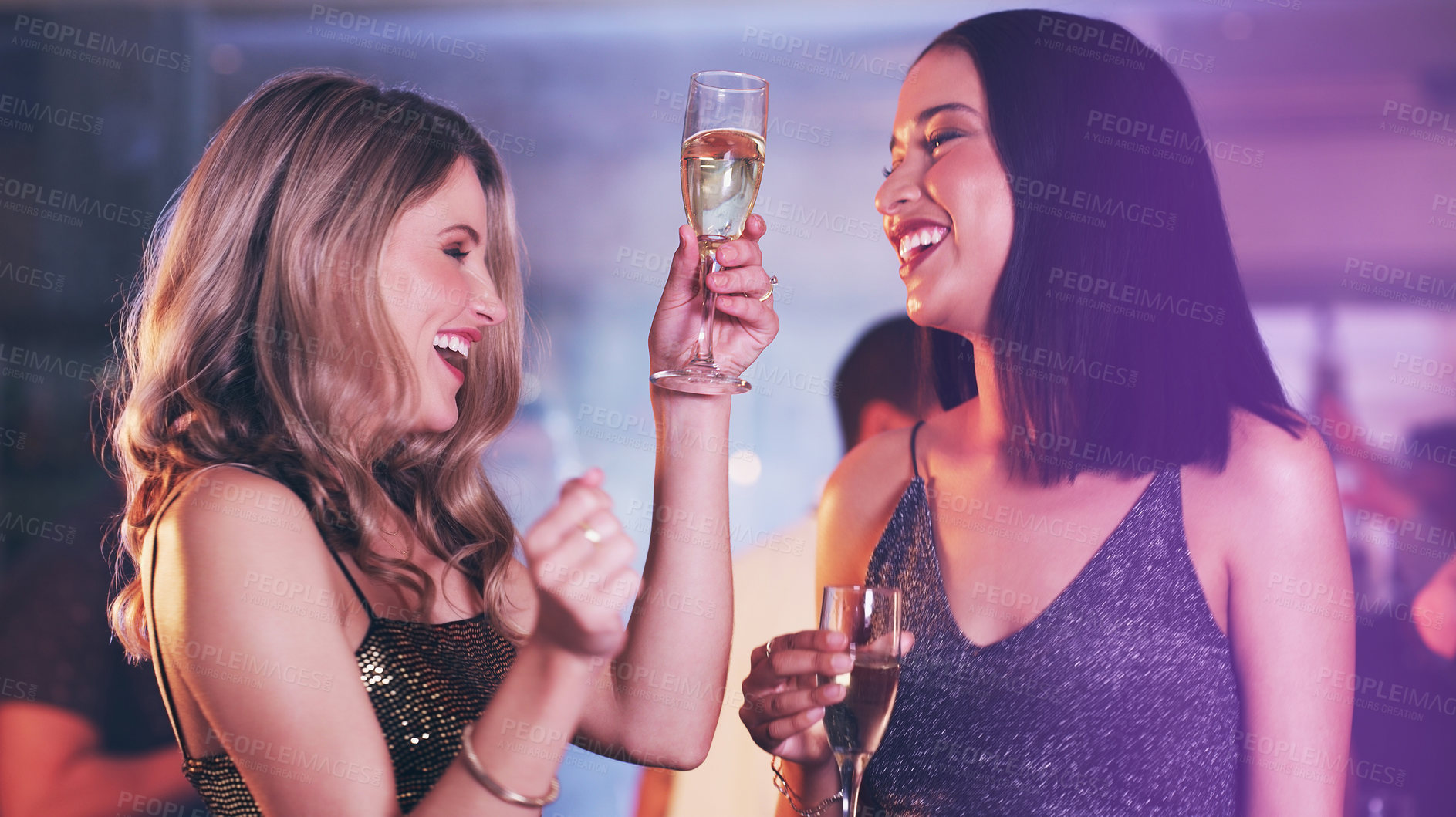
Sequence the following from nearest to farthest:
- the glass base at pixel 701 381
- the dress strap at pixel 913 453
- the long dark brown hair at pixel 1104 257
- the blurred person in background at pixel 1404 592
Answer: the glass base at pixel 701 381, the long dark brown hair at pixel 1104 257, the dress strap at pixel 913 453, the blurred person in background at pixel 1404 592

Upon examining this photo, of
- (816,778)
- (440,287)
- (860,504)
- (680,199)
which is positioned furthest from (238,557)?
(680,199)

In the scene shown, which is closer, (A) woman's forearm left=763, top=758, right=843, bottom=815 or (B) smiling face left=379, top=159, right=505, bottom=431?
(B) smiling face left=379, top=159, right=505, bottom=431

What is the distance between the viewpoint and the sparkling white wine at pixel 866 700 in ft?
3.96

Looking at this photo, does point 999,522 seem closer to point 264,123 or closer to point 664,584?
point 664,584

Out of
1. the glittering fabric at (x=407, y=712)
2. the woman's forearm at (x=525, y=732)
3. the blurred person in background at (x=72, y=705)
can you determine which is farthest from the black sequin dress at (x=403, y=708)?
the blurred person in background at (x=72, y=705)

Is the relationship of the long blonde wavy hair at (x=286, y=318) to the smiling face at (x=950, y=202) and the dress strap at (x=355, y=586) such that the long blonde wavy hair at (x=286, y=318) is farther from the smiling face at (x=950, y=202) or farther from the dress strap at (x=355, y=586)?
the smiling face at (x=950, y=202)

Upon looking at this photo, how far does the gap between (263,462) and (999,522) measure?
1169 mm

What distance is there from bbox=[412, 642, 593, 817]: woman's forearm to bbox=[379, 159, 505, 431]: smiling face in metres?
0.60

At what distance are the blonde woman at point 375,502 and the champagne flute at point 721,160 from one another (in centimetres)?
11

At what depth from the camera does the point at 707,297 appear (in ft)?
4.77

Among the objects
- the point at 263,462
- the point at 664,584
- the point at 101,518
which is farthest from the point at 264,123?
the point at 101,518

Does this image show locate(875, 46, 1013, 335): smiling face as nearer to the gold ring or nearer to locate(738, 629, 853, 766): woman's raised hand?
the gold ring

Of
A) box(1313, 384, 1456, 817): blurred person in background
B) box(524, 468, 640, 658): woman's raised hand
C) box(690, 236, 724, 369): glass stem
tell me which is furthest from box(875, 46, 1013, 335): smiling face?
box(1313, 384, 1456, 817): blurred person in background

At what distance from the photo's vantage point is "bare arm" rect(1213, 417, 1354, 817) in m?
1.48
